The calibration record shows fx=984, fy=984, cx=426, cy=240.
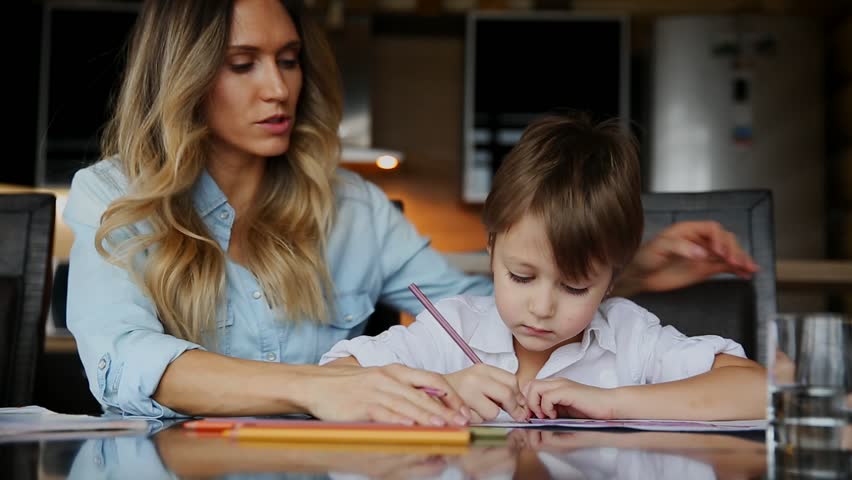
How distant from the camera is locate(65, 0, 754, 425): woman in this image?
1.33m

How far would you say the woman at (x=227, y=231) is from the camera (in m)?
1.33

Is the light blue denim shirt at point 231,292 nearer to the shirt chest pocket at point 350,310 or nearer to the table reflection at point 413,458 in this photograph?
the shirt chest pocket at point 350,310

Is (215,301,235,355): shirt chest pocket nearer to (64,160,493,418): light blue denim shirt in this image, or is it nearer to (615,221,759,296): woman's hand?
(64,160,493,418): light blue denim shirt

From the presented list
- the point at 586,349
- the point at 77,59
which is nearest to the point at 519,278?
the point at 586,349

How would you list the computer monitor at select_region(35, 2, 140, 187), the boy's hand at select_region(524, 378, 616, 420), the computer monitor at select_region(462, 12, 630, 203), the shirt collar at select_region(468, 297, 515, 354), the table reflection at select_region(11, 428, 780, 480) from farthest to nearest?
the computer monitor at select_region(462, 12, 630, 203)
the computer monitor at select_region(35, 2, 140, 187)
the shirt collar at select_region(468, 297, 515, 354)
the boy's hand at select_region(524, 378, 616, 420)
the table reflection at select_region(11, 428, 780, 480)

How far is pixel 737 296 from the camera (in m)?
1.70

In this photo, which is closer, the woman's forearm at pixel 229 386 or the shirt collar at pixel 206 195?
the woman's forearm at pixel 229 386

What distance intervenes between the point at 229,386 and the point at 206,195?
1.87 ft

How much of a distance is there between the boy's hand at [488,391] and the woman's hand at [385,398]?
2.2 inches

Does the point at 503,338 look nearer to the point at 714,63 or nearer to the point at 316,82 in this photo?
the point at 316,82

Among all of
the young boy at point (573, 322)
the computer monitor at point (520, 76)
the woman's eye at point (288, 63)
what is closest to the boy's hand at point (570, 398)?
the young boy at point (573, 322)

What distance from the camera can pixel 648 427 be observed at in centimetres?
101

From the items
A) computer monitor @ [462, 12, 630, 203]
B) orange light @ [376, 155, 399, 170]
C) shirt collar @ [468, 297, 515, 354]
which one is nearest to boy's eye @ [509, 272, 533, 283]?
shirt collar @ [468, 297, 515, 354]

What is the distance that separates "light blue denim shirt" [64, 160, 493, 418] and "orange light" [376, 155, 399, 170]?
2.61 m
